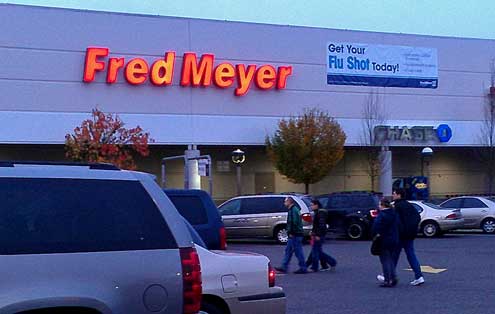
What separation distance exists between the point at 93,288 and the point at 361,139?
3956cm

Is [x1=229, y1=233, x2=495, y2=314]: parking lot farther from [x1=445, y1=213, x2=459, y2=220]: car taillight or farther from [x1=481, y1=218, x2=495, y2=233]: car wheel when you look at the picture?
[x1=481, y1=218, x2=495, y2=233]: car wheel

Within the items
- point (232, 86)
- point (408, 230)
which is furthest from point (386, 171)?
point (408, 230)

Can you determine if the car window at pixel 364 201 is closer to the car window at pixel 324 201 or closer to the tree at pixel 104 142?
the car window at pixel 324 201

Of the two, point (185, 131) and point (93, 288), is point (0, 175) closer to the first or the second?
point (93, 288)

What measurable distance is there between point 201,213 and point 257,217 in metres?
14.2

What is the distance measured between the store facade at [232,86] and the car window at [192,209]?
25211mm

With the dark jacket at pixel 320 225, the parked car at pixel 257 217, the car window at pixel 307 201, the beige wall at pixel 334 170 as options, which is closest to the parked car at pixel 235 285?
the dark jacket at pixel 320 225

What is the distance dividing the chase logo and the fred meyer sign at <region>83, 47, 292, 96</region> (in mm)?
8839

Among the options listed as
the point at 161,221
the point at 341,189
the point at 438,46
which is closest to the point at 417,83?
the point at 438,46

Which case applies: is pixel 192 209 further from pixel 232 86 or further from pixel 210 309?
pixel 232 86

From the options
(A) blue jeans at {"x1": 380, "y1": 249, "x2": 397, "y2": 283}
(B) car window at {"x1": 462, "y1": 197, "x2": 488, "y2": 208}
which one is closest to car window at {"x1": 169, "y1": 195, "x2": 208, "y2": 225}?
(A) blue jeans at {"x1": 380, "y1": 249, "x2": 397, "y2": 283}

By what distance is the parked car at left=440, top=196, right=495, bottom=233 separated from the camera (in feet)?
108

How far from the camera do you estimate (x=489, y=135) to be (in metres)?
47.6

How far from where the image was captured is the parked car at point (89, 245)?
633cm
